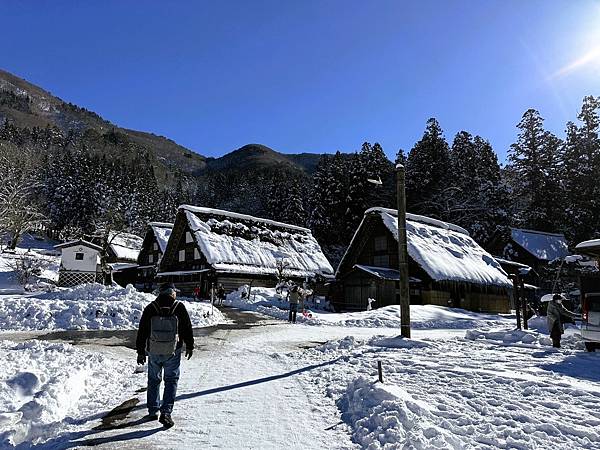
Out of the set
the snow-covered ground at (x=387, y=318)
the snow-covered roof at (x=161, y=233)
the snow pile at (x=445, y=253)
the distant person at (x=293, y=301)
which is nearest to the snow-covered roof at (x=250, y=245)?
the snow-covered ground at (x=387, y=318)

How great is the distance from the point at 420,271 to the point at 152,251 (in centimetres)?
3004

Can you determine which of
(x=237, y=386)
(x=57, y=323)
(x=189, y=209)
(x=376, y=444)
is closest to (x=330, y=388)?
(x=237, y=386)

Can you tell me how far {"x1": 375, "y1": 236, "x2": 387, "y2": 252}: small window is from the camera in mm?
30000

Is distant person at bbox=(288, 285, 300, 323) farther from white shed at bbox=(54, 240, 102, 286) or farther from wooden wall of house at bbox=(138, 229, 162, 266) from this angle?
wooden wall of house at bbox=(138, 229, 162, 266)

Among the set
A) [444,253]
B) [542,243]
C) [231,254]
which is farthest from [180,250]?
[542,243]

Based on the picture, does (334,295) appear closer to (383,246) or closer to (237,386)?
(383,246)

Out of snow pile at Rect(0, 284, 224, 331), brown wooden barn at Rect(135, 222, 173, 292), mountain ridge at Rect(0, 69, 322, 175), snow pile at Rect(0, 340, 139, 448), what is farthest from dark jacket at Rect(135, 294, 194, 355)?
mountain ridge at Rect(0, 69, 322, 175)

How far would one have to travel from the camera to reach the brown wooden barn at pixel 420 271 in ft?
87.6

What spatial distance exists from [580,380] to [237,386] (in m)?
5.68

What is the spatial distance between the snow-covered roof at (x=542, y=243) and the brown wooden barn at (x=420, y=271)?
12.6 meters

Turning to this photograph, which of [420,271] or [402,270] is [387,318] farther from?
[420,271]

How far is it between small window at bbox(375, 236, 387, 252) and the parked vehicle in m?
19.6

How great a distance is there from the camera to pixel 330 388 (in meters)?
6.88

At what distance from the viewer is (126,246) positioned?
62.0 meters
